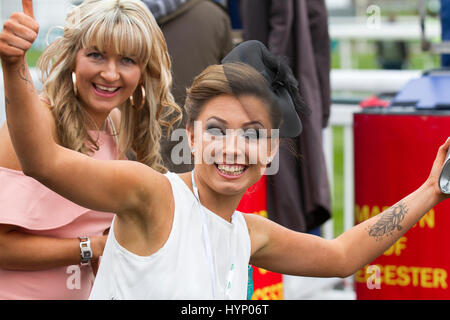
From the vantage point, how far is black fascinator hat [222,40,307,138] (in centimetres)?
201

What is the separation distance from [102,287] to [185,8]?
191cm

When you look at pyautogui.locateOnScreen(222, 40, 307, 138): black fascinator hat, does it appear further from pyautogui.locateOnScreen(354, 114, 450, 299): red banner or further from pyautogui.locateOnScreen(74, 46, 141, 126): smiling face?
pyautogui.locateOnScreen(354, 114, 450, 299): red banner

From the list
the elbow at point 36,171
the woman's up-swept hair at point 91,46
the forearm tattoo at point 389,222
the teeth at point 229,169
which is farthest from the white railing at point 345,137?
the elbow at point 36,171

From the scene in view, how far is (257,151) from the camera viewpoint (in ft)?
6.51

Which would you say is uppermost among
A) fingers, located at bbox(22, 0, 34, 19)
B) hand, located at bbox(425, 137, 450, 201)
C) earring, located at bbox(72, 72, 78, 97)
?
fingers, located at bbox(22, 0, 34, 19)

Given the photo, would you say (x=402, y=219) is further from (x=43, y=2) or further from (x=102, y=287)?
(x=43, y=2)

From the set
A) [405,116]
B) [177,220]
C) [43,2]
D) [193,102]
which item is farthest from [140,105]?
[405,116]

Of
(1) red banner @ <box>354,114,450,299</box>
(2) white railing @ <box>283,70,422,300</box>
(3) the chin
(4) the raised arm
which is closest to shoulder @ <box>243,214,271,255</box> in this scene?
(3) the chin

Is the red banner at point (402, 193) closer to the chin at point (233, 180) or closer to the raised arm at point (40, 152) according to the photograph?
the chin at point (233, 180)

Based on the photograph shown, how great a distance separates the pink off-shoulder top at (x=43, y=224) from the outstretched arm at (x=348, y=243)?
→ 1.98ft

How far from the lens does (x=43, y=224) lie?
2424 mm

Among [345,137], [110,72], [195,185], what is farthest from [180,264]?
[345,137]

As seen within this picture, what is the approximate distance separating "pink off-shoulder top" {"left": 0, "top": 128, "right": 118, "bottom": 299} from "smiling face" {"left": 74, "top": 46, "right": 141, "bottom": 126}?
0.58 feet

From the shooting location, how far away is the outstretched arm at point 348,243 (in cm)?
223
